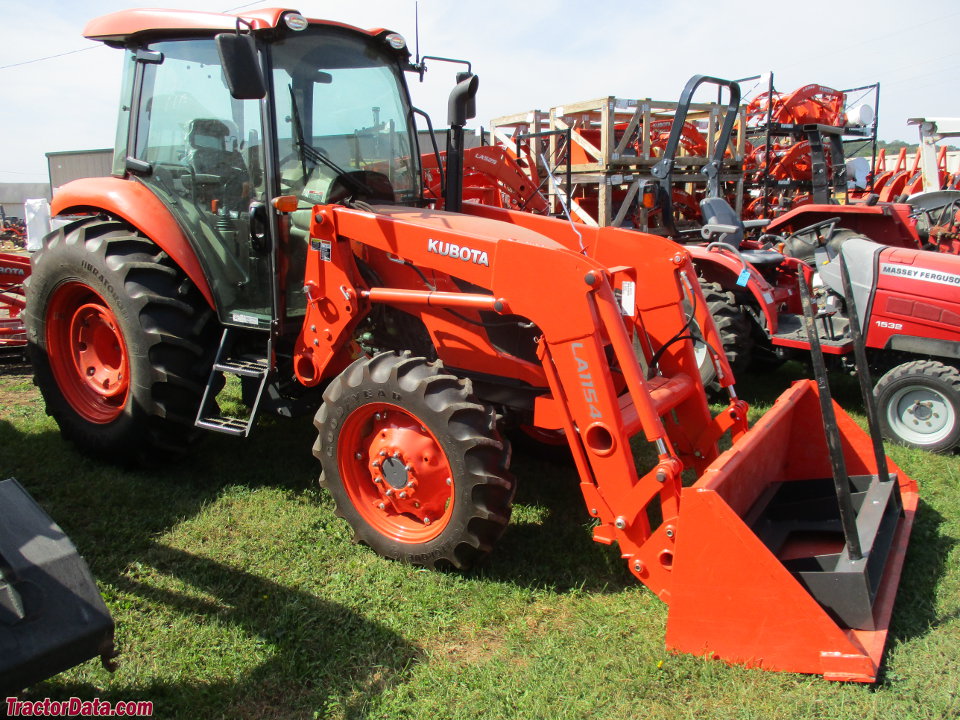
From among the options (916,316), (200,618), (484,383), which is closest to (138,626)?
(200,618)

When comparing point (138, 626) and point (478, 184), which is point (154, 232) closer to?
point (138, 626)

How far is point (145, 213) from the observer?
411 cm

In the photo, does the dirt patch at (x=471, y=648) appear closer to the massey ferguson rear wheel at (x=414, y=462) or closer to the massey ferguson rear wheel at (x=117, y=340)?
the massey ferguson rear wheel at (x=414, y=462)

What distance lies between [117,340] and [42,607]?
110 inches

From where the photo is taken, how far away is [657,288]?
3812mm

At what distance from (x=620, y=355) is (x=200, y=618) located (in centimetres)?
203

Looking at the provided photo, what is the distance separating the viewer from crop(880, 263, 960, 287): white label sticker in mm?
5016

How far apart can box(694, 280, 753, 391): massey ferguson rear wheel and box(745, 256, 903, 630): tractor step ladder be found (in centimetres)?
224

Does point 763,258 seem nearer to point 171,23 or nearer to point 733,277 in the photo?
point 733,277

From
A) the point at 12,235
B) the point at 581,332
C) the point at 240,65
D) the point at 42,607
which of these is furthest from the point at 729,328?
the point at 12,235

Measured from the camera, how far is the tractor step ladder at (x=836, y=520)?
255cm

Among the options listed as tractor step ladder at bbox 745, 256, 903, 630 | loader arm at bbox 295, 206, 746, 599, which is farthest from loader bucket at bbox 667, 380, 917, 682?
loader arm at bbox 295, 206, 746, 599

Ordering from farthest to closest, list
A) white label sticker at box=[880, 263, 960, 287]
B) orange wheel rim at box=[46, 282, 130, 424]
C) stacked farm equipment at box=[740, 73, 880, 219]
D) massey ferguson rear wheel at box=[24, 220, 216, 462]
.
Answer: stacked farm equipment at box=[740, 73, 880, 219]
white label sticker at box=[880, 263, 960, 287]
orange wheel rim at box=[46, 282, 130, 424]
massey ferguson rear wheel at box=[24, 220, 216, 462]

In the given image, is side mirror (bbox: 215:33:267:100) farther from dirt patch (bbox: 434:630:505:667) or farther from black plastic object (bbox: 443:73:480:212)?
dirt patch (bbox: 434:630:505:667)
